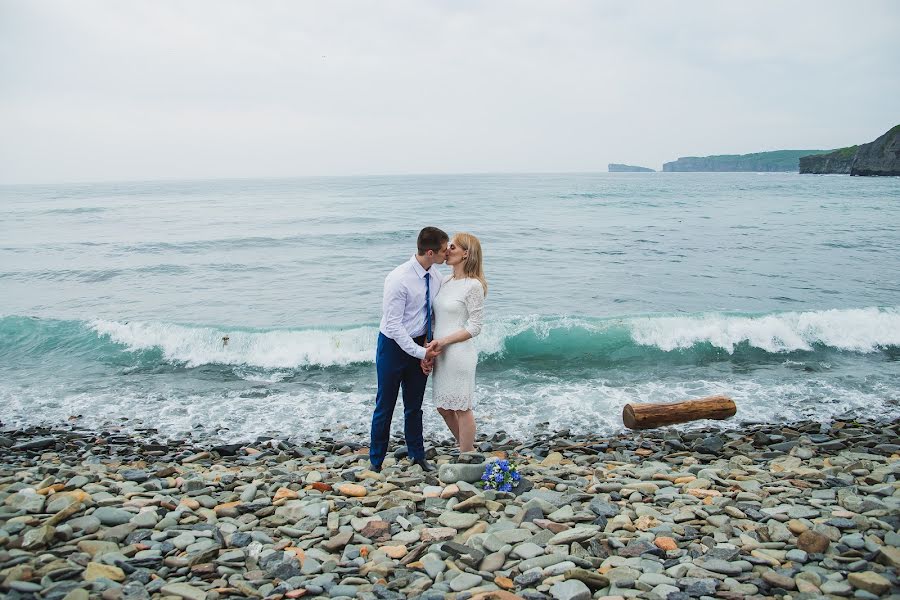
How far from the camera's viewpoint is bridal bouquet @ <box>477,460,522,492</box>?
566 cm

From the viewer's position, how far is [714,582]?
385 centimetres

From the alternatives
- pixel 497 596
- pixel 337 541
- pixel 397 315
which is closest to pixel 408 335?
pixel 397 315

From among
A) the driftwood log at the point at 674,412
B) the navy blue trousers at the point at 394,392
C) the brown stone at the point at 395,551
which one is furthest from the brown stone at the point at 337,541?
the driftwood log at the point at 674,412

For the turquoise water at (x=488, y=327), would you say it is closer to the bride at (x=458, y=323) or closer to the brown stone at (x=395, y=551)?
the bride at (x=458, y=323)

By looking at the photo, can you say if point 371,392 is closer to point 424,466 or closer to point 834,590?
point 424,466

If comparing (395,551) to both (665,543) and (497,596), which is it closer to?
(497,596)

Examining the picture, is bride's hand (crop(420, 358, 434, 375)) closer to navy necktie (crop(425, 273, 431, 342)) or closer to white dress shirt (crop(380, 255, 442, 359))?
white dress shirt (crop(380, 255, 442, 359))

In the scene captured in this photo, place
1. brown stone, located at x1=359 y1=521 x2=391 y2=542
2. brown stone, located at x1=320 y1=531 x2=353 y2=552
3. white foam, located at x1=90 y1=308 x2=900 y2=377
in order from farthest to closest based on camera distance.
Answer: white foam, located at x1=90 y1=308 x2=900 y2=377
brown stone, located at x1=359 y1=521 x2=391 y2=542
brown stone, located at x1=320 y1=531 x2=353 y2=552

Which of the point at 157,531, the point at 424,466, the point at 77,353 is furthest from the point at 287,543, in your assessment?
the point at 77,353

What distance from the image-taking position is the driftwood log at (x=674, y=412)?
806 cm

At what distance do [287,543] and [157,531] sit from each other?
998 millimetres

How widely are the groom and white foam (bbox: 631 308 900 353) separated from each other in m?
8.33

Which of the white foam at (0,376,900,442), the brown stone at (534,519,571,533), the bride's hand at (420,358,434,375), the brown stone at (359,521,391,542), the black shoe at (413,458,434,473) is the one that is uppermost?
the bride's hand at (420,358,434,375)

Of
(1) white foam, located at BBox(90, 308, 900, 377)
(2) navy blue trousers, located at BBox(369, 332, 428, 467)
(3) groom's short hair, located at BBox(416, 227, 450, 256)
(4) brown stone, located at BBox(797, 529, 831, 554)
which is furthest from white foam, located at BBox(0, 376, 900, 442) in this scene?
(4) brown stone, located at BBox(797, 529, 831, 554)
